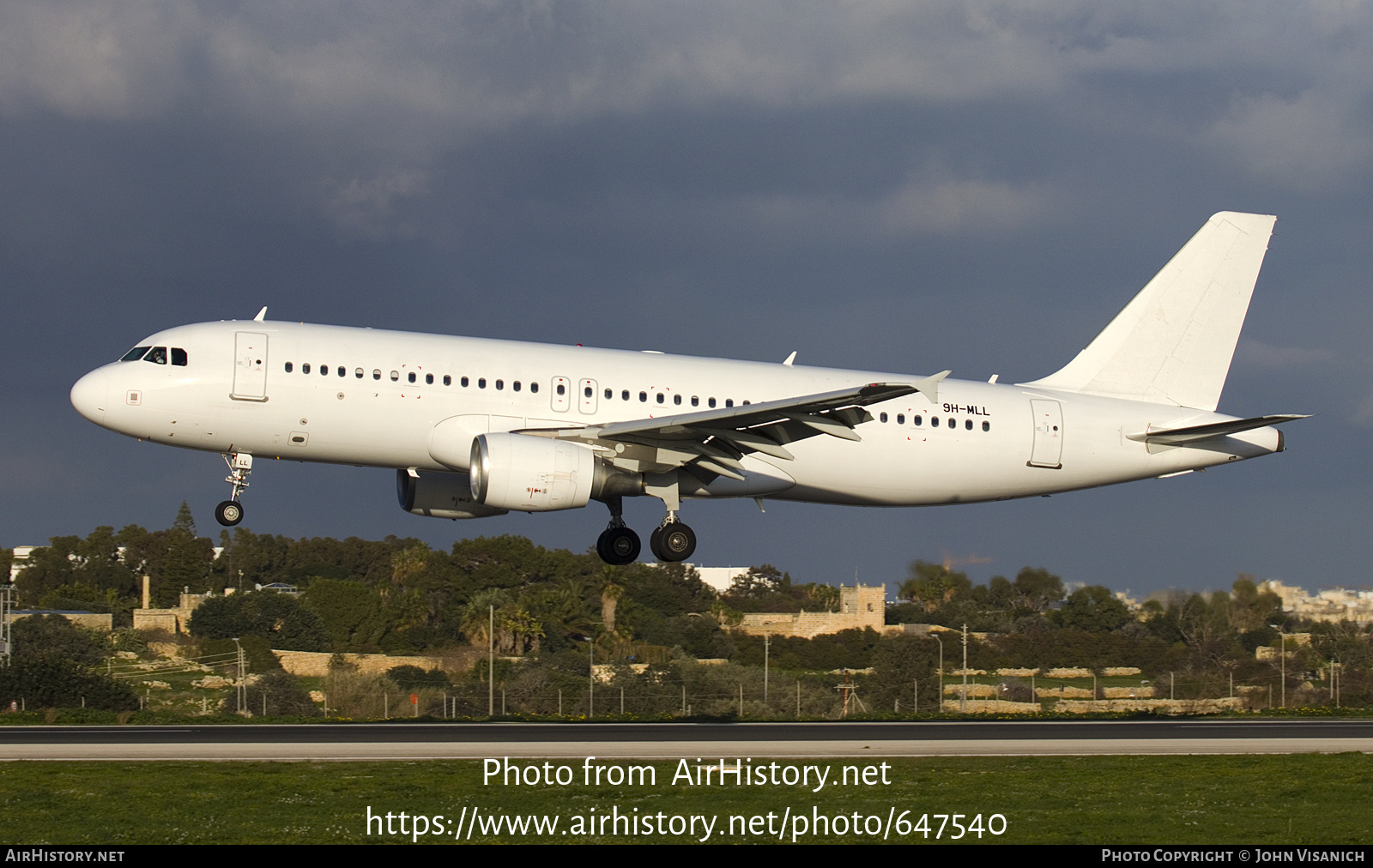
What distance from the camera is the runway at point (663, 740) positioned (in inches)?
956

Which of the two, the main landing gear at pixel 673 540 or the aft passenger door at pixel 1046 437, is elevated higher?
the aft passenger door at pixel 1046 437

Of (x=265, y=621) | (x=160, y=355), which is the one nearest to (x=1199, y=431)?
(x=160, y=355)

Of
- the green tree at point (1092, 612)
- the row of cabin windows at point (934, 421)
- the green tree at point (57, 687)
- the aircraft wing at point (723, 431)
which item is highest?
Answer: the row of cabin windows at point (934, 421)

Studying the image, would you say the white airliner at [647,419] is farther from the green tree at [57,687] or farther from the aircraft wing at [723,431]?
the green tree at [57,687]

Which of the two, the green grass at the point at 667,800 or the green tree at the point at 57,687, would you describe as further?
the green tree at the point at 57,687

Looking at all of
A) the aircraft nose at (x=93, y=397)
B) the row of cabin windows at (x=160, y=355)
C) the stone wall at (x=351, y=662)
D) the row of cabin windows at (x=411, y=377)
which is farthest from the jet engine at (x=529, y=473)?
the stone wall at (x=351, y=662)

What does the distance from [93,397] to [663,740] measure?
14104mm

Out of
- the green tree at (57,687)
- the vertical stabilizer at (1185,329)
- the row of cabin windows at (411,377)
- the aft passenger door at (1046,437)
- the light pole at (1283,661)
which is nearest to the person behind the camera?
the row of cabin windows at (411,377)

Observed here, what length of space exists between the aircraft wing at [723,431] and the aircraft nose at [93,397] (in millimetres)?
8765

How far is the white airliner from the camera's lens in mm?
30203

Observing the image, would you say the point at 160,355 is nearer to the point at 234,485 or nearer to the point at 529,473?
the point at 234,485

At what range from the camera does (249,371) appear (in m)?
30.2

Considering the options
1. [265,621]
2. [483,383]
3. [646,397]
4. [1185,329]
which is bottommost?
[265,621]

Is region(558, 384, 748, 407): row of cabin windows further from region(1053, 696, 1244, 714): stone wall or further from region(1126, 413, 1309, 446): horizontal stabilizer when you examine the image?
region(1053, 696, 1244, 714): stone wall
